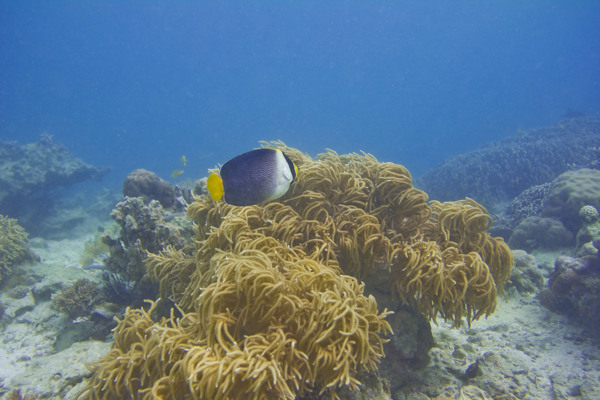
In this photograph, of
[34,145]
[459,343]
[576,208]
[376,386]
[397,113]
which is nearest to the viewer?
[376,386]

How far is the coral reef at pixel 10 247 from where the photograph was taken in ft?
30.1

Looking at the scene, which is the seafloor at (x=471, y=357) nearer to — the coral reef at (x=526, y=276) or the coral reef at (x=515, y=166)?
the coral reef at (x=526, y=276)

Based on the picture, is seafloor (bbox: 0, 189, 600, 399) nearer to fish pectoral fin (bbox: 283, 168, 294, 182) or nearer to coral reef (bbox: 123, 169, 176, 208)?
fish pectoral fin (bbox: 283, 168, 294, 182)

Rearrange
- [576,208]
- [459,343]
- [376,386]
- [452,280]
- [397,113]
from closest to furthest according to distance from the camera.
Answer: [376,386] → [452,280] → [459,343] → [576,208] → [397,113]

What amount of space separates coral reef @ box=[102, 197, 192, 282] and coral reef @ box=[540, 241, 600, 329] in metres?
7.71

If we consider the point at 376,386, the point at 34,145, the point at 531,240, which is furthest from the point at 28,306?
the point at 34,145

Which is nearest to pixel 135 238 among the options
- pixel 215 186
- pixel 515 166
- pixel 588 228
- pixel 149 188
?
pixel 149 188

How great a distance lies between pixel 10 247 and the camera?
9477 mm

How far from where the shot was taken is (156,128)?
14725cm

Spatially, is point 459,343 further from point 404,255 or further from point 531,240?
point 531,240

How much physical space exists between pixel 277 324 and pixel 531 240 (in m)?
10.3

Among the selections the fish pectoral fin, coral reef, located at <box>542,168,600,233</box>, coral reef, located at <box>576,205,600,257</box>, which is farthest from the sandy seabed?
coral reef, located at <box>542,168,600,233</box>

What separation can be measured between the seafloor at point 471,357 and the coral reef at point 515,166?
13.9 metres

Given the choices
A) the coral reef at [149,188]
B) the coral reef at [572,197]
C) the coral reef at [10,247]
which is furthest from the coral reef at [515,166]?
the coral reef at [10,247]
